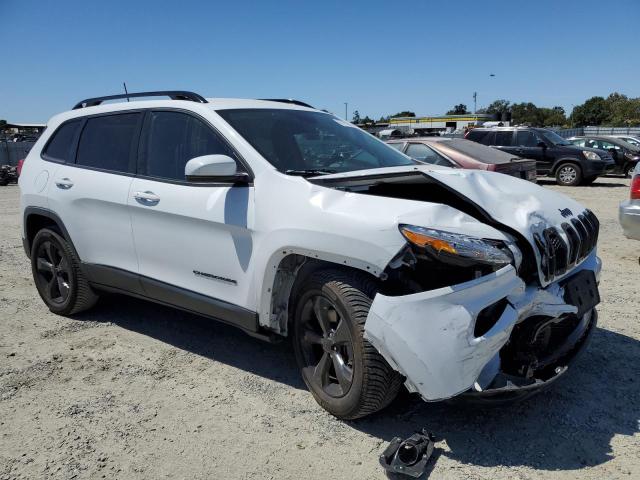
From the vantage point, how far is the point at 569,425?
114 inches

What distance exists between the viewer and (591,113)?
79438 millimetres

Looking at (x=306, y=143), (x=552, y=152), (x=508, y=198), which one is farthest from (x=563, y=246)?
(x=552, y=152)

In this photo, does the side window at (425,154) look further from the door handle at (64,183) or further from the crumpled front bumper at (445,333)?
the crumpled front bumper at (445,333)

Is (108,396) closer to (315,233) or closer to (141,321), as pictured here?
(141,321)

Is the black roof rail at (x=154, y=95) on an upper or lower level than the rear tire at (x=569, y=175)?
upper

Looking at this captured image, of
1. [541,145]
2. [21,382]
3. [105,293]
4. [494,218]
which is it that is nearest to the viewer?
[494,218]

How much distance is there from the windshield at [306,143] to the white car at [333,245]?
0.05ft

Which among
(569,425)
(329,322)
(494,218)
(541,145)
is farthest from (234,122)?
(541,145)

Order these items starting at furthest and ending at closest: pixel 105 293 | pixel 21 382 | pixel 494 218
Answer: pixel 105 293 → pixel 21 382 → pixel 494 218

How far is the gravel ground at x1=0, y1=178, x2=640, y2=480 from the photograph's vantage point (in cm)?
263

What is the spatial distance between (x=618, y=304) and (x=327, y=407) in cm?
323

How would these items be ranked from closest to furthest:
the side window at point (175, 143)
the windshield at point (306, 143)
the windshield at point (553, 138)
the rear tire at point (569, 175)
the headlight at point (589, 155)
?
the windshield at point (306, 143), the side window at point (175, 143), the headlight at point (589, 155), the rear tire at point (569, 175), the windshield at point (553, 138)

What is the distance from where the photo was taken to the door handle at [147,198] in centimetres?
363

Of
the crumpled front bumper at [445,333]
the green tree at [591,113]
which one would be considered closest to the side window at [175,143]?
the crumpled front bumper at [445,333]
